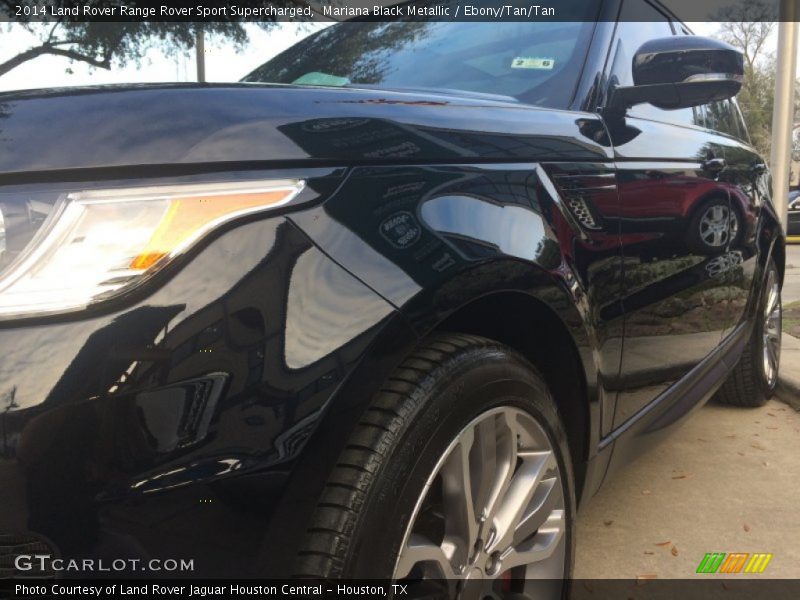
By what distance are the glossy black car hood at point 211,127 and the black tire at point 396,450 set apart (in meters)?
0.36

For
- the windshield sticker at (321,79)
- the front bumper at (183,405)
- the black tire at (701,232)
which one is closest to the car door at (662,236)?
the black tire at (701,232)

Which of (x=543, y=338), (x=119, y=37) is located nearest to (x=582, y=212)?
(x=543, y=338)

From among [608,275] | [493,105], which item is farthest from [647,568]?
[493,105]

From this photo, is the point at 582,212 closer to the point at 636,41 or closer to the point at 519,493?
the point at 519,493

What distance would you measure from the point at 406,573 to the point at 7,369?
0.68 m

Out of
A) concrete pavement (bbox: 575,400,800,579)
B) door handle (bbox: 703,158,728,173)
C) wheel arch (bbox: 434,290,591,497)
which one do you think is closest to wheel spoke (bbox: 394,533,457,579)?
wheel arch (bbox: 434,290,591,497)

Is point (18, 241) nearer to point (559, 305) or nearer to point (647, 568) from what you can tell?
point (559, 305)

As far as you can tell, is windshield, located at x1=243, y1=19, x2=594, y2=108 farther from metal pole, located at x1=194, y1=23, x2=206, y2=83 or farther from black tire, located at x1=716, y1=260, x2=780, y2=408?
black tire, located at x1=716, y1=260, x2=780, y2=408

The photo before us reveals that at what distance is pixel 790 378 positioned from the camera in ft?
13.1

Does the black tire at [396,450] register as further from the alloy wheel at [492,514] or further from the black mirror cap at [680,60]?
the black mirror cap at [680,60]

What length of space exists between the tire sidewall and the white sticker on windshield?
3.32 ft

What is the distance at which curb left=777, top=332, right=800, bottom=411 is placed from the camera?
3.84 metres

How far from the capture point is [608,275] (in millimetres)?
1770

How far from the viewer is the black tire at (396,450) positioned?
1.10m
